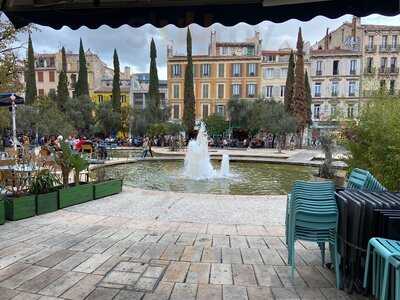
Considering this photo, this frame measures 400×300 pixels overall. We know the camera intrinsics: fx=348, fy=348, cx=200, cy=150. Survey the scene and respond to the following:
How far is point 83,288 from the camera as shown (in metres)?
2.81

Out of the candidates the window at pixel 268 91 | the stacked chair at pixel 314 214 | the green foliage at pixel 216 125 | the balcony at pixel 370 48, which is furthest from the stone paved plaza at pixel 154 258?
the balcony at pixel 370 48

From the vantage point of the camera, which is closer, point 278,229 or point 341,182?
point 278,229

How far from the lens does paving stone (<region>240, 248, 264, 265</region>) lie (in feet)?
11.4

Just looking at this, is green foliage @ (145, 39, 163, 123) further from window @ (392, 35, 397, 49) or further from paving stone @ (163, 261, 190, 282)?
paving stone @ (163, 261, 190, 282)

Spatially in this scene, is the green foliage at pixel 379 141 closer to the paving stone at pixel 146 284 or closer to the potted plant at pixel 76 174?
the paving stone at pixel 146 284

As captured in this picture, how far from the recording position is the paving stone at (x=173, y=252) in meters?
3.55

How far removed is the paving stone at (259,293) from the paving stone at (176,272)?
0.59m

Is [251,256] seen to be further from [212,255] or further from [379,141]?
[379,141]

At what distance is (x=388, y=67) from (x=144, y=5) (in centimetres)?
4369

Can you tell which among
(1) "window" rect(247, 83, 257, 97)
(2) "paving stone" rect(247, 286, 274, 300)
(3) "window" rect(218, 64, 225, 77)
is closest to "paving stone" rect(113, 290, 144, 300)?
(2) "paving stone" rect(247, 286, 274, 300)

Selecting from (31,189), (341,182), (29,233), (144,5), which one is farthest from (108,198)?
(341,182)

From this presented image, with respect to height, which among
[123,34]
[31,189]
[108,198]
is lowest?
[108,198]

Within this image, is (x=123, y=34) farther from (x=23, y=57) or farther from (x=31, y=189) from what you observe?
(x=23, y=57)

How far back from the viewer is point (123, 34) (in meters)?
3.60
